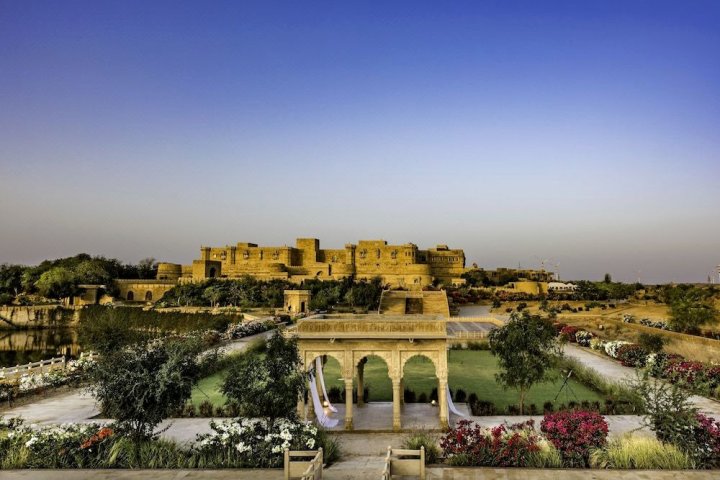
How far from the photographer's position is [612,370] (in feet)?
62.4

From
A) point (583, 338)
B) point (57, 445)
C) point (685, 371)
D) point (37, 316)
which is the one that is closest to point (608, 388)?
point (685, 371)

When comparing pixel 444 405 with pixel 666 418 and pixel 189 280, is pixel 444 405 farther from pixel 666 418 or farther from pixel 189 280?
pixel 189 280

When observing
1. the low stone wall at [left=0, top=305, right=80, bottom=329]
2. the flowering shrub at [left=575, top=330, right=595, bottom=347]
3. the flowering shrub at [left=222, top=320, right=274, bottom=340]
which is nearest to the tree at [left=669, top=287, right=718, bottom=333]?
the flowering shrub at [left=575, top=330, right=595, bottom=347]

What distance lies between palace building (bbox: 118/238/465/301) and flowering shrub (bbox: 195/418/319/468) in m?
62.0

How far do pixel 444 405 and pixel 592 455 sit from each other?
346cm

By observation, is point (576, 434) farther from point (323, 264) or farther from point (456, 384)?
point (323, 264)

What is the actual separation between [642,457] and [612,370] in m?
11.3

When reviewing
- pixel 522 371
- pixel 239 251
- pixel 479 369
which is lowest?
pixel 479 369

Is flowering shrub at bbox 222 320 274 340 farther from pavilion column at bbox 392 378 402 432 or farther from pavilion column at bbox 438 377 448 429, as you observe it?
pavilion column at bbox 438 377 448 429

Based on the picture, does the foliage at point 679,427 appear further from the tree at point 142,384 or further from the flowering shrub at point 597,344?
the flowering shrub at point 597,344

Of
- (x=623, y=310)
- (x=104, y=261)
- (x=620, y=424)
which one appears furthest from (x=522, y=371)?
(x=104, y=261)

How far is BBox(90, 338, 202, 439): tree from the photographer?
930cm

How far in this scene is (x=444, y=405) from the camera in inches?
456

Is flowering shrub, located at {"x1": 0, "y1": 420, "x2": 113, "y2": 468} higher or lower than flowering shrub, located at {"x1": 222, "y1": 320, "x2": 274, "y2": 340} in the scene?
higher
